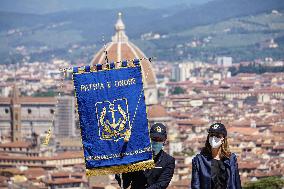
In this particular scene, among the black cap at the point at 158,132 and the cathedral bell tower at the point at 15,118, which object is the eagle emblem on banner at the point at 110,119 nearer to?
the black cap at the point at 158,132

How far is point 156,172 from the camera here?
694 cm

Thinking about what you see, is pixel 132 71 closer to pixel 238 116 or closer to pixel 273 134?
pixel 273 134

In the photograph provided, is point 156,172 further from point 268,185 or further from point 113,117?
point 268,185

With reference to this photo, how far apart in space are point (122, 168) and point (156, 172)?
0.18 meters

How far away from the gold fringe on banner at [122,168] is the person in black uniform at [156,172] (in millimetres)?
60

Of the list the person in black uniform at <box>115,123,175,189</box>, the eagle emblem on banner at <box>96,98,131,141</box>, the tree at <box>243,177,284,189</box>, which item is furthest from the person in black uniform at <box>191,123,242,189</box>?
the tree at <box>243,177,284,189</box>

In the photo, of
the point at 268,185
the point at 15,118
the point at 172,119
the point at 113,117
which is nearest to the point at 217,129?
the point at 113,117

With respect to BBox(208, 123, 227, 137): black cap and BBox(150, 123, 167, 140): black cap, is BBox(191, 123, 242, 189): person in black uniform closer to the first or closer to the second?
BBox(208, 123, 227, 137): black cap

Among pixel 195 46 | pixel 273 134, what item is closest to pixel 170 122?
pixel 273 134

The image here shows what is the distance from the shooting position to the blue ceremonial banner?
689 centimetres

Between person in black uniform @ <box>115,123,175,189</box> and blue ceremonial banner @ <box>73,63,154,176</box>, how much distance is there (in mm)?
64

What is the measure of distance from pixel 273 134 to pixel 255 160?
17.3 m

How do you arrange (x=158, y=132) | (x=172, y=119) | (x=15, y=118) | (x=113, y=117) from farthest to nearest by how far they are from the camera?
(x=172, y=119) < (x=15, y=118) < (x=158, y=132) < (x=113, y=117)

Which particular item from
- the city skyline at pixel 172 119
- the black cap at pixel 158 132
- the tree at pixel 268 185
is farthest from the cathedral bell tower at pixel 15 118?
the black cap at pixel 158 132
